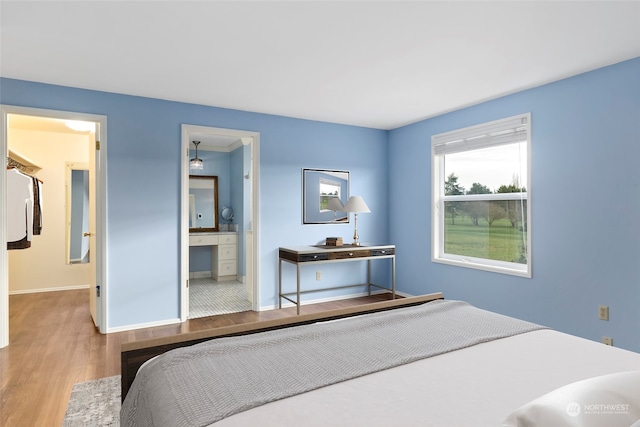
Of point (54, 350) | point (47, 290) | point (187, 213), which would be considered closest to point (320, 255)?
point (187, 213)

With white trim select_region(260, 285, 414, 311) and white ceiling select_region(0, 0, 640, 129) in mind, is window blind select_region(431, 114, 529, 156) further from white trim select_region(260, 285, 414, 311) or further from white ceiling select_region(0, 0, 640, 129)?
white trim select_region(260, 285, 414, 311)

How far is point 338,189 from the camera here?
5.00 m

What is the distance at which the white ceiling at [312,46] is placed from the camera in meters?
2.18

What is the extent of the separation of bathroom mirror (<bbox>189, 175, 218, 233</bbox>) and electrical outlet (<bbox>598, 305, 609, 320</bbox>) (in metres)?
5.61

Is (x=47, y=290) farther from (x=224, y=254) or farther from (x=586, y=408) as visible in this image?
(x=586, y=408)

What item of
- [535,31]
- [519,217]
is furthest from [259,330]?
[519,217]

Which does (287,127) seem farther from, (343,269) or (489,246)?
(489,246)

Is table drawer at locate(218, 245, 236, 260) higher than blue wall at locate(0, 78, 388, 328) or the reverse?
the reverse

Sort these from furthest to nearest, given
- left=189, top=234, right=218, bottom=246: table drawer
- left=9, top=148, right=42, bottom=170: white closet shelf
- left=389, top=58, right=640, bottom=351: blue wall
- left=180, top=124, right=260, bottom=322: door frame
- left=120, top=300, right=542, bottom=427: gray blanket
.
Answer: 1. left=189, top=234, right=218, bottom=246: table drawer
2. left=9, top=148, right=42, bottom=170: white closet shelf
3. left=180, top=124, right=260, bottom=322: door frame
4. left=389, top=58, right=640, bottom=351: blue wall
5. left=120, top=300, right=542, bottom=427: gray blanket

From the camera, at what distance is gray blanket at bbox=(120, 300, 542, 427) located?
110 centimetres

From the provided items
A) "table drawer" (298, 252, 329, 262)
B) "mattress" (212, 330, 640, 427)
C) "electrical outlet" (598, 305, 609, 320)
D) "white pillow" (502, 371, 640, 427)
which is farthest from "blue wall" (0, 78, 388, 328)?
"white pillow" (502, 371, 640, 427)

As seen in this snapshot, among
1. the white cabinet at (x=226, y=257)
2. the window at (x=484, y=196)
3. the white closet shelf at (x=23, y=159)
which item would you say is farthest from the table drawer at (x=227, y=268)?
the window at (x=484, y=196)

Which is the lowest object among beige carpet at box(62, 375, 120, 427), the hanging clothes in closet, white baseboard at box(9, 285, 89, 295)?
beige carpet at box(62, 375, 120, 427)

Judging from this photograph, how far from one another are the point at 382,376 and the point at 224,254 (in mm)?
5442
